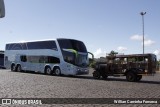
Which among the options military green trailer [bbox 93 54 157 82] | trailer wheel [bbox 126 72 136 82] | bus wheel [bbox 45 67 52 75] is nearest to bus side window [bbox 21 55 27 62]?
bus wheel [bbox 45 67 52 75]

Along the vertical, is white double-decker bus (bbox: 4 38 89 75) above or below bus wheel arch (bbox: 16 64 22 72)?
above

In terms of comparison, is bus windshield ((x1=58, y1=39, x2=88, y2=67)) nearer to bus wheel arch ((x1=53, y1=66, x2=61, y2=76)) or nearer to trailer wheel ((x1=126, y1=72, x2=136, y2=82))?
bus wheel arch ((x1=53, y1=66, x2=61, y2=76))

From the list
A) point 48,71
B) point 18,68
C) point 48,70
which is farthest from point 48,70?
point 18,68

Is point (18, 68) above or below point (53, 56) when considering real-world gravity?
below

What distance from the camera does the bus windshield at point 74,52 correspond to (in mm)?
27672

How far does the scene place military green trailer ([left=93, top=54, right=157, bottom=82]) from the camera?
2252 cm

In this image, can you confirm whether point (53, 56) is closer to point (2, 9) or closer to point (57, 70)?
point (57, 70)

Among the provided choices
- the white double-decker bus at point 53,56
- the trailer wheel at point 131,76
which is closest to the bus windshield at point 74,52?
the white double-decker bus at point 53,56

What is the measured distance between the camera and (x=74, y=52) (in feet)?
90.0

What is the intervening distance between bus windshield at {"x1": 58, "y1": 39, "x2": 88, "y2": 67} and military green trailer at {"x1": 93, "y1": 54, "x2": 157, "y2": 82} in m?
2.42

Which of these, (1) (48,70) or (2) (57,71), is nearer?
(2) (57,71)

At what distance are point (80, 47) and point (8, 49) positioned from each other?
13363mm

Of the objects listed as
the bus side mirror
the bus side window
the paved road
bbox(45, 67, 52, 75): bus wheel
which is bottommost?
the paved road

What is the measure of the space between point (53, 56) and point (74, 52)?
312 cm
